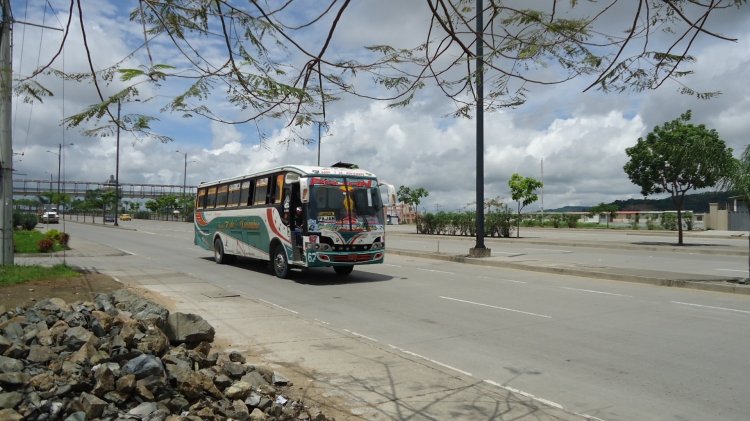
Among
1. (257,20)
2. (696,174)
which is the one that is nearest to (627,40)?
(257,20)

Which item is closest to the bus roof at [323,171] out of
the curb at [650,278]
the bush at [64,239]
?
the curb at [650,278]

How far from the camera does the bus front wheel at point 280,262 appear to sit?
15.7 m

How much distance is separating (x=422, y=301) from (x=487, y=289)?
2.54 m

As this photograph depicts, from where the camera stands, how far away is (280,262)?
52.6 ft

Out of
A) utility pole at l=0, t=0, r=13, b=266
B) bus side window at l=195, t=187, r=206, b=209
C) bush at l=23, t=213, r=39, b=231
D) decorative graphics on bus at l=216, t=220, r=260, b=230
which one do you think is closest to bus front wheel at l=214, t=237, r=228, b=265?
decorative graphics on bus at l=216, t=220, r=260, b=230

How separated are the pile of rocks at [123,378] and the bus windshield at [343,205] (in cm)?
831

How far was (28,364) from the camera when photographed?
4.88 metres

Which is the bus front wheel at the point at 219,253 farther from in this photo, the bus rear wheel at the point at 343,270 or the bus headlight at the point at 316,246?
the bus headlight at the point at 316,246

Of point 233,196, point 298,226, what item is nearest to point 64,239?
point 233,196

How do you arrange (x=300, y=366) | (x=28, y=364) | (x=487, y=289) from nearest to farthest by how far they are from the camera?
(x=28, y=364)
(x=300, y=366)
(x=487, y=289)

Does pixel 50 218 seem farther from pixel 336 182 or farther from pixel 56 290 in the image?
pixel 56 290

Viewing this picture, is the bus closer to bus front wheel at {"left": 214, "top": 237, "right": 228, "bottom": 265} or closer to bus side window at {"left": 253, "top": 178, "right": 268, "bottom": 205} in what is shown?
bus side window at {"left": 253, "top": 178, "right": 268, "bottom": 205}

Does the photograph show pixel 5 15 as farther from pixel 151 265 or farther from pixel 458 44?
pixel 151 265

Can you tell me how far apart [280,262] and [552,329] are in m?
8.93
